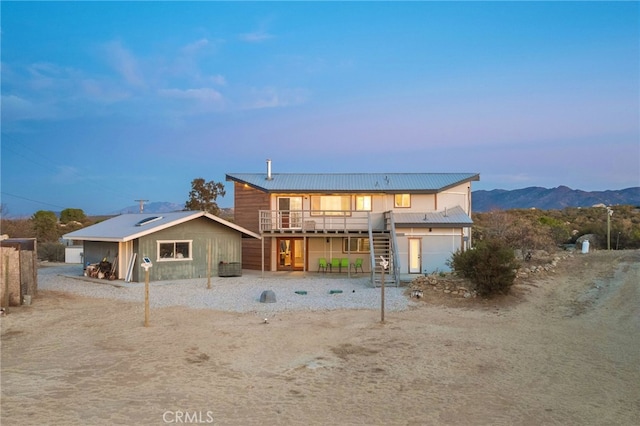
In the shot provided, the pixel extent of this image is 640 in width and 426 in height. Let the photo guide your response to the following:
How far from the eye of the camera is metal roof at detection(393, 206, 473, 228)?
23422 millimetres

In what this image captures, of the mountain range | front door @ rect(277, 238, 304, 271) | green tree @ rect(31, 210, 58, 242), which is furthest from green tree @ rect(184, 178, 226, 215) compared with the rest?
the mountain range

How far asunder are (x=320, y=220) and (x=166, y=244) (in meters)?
7.87

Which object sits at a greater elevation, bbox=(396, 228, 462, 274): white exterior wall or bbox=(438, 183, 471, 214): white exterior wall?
bbox=(438, 183, 471, 214): white exterior wall

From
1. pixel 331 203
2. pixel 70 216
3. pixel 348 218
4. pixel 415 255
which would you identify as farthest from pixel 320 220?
pixel 70 216

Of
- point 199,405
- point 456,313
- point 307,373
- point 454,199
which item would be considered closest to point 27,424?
point 199,405

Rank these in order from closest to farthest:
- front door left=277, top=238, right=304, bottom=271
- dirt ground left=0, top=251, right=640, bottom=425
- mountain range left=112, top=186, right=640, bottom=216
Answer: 1. dirt ground left=0, top=251, right=640, bottom=425
2. front door left=277, top=238, right=304, bottom=271
3. mountain range left=112, top=186, right=640, bottom=216

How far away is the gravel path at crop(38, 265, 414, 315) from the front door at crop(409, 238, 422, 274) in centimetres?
280

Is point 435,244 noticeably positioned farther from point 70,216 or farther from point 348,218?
point 70,216

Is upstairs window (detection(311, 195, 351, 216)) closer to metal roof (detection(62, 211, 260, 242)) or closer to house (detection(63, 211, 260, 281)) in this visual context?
metal roof (detection(62, 211, 260, 242))

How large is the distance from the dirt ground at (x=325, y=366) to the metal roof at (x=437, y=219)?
822cm

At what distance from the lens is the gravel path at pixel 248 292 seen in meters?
15.4

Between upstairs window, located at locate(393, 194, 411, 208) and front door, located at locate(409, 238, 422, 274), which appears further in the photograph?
upstairs window, located at locate(393, 194, 411, 208)

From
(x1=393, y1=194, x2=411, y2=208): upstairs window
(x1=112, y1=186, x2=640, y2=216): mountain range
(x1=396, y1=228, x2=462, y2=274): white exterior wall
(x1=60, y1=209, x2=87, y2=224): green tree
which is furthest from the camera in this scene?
(x1=112, y1=186, x2=640, y2=216): mountain range

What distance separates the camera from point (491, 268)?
15898 millimetres
